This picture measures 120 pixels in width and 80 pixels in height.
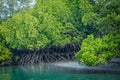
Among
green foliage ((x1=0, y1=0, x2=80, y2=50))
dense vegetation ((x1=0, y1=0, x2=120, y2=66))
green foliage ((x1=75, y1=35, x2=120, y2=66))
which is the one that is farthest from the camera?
green foliage ((x1=0, y1=0, x2=80, y2=50))

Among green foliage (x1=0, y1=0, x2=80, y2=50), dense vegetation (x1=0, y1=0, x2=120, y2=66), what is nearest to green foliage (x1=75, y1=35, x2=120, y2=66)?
dense vegetation (x1=0, y1=0, x2=120, y2=66)

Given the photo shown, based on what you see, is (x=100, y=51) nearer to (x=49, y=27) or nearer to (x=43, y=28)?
(x=49, y=27)

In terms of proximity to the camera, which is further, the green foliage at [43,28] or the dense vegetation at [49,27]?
the green foliage at [43,28]

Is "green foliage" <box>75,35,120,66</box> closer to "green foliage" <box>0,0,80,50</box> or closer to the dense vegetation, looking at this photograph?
the dense vegetation

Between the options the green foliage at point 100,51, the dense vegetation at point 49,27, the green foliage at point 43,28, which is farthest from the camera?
the green foliage at point 43,28

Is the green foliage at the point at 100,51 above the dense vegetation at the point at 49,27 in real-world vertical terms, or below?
below

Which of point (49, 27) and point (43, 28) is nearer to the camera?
point (49, 27)

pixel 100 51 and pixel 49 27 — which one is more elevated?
pixel 49 27

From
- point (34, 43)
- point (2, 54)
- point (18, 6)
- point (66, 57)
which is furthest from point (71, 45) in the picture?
point (18, 6)

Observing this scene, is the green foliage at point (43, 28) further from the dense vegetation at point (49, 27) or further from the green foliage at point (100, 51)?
the green foliage at point (100, 51)

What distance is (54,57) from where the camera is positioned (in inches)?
1082

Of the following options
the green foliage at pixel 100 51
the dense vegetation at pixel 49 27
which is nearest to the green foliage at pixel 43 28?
the dense vegetation at pixel 49 27

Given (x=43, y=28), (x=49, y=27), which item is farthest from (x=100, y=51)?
(x=43, y=28)

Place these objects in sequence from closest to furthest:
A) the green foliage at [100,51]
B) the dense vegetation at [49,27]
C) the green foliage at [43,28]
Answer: the green foliage at [100,51] < the dense vegetation at [49,27] < the green foliage at [43,28]
